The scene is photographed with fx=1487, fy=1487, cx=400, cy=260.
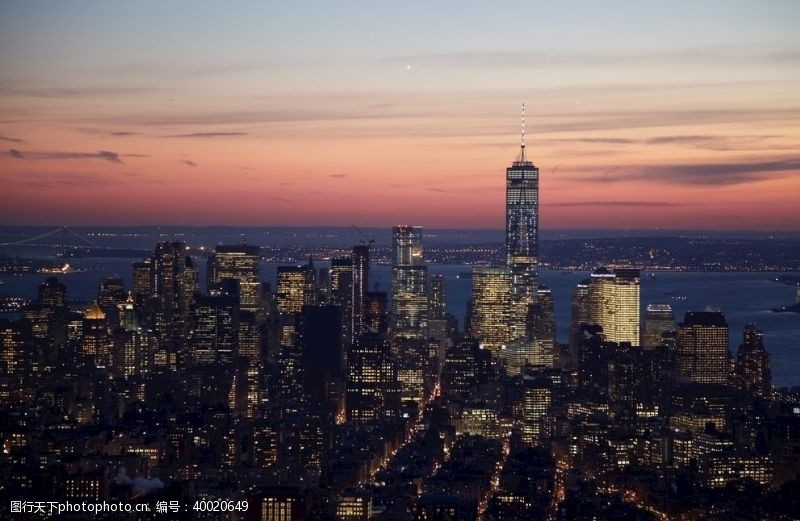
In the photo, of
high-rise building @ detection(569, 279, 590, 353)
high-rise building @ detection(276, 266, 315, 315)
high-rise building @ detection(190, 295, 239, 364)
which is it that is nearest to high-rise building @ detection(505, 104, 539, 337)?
high-rise building @ detection(569, 279, 590, 353)

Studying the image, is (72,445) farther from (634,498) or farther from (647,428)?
(647,428)

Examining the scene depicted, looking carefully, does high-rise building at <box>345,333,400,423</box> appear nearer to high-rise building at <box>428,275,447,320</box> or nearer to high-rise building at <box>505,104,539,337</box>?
high-rise building at <box>428,275,447,320</box>

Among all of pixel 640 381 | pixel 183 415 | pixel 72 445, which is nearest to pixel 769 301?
pixel 640 381

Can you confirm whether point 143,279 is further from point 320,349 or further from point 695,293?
point 695,293

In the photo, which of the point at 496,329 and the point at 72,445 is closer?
the point at 72,445

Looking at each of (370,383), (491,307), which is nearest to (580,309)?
(491,307)

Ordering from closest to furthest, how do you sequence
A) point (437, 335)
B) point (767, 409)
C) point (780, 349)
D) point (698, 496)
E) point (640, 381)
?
point (698, 496), point (767, 409), point (640, 381), point (780, 349), point (437, 335)
